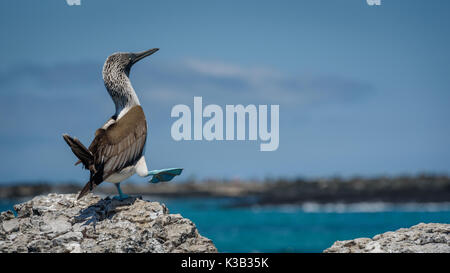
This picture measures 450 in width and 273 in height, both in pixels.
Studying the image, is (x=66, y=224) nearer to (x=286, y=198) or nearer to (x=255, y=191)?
(x=286, y=198)

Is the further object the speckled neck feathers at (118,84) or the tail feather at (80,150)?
the speckled neck feathers at (118,84)

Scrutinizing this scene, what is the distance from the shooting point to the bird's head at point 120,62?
26.3 feet

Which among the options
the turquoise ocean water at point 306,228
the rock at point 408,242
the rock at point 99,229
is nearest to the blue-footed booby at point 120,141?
the rock at point 99,229

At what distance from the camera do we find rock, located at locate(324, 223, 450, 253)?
674 cm

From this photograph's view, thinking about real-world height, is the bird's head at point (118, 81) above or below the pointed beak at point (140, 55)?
below

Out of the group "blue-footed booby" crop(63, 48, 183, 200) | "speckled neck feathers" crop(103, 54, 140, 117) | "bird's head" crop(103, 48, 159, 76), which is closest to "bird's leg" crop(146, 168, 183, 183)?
"blue-footed booby" crop(63, 48, 183, 200)

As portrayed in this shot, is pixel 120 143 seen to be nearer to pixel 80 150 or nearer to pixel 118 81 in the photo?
pixel 80 150

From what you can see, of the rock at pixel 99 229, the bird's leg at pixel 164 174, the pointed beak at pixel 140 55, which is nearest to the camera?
the rock at pixel 99 229

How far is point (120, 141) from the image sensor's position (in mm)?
7672

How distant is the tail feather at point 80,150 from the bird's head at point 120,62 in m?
1.41

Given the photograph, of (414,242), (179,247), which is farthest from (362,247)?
(179,247)

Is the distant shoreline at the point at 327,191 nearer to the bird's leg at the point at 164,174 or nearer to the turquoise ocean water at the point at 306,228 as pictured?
the turquoise ocean water at the point at 306,228

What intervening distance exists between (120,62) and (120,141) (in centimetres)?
131
